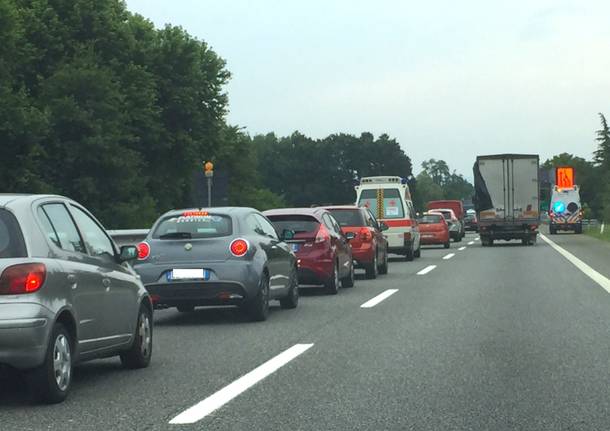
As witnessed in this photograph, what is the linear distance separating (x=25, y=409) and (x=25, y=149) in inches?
1524

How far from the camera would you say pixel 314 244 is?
59.8 feet

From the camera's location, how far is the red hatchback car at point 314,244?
59.7 ft

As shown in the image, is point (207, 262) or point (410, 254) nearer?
point (207, 262)

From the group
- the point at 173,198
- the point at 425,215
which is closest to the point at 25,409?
the point at 425,215

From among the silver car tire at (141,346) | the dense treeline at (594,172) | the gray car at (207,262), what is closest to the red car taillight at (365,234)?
the gray car at (207,262)

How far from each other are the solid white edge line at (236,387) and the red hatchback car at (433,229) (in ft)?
107

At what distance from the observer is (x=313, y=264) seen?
1820cm

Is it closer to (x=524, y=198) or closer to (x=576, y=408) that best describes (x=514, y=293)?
(x=576, y=408)

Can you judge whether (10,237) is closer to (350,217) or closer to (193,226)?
(193,226)

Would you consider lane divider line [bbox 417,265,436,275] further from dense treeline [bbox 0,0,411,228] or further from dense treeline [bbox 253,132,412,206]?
dense treeline [bbox 253,132,412,206]

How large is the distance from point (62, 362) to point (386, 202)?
2532cm

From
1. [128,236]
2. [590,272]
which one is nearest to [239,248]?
[128,236]

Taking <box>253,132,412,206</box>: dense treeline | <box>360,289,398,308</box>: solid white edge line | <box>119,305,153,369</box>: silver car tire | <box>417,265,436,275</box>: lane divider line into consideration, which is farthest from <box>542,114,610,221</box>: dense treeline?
<box>119,305,153,369</box>: silver car tire

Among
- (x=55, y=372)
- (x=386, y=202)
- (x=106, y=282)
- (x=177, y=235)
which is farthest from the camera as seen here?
(x=386, y=202)
